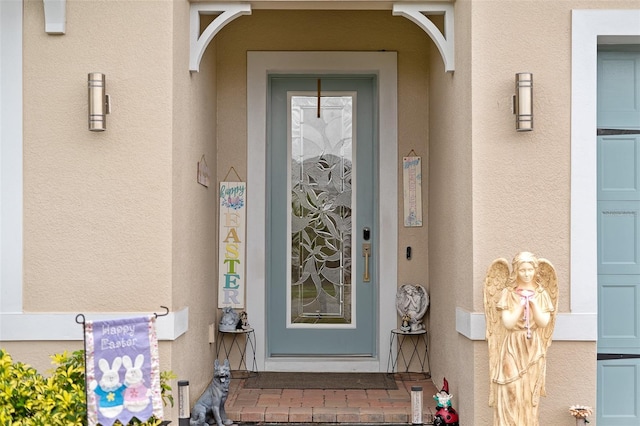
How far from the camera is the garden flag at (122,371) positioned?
3.69 meters

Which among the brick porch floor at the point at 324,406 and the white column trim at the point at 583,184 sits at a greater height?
the white column trim at the point at 583,184

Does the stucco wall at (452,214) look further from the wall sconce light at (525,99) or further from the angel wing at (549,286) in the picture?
the angel wing at (549,286)

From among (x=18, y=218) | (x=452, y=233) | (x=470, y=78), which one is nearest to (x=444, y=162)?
(x=452, y=233)

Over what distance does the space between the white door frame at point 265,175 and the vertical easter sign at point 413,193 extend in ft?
0.30

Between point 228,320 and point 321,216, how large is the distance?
3.92ft

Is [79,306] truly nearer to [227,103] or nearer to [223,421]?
[223,421]

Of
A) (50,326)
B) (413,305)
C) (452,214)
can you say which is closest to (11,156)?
A: (50,326)

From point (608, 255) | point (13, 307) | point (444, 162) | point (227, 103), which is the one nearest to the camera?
point (13, 307)

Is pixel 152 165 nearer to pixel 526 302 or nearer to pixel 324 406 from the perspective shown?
pixel 324 406

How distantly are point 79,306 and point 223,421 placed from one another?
3.98ft

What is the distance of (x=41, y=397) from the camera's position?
11.6 feet

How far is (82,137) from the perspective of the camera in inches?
184

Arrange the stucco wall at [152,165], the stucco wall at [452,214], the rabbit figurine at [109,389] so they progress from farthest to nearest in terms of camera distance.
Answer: the stucco wall at [452,214] → the stucco wall at [152,165] → the rabbit figurine at [109,389]

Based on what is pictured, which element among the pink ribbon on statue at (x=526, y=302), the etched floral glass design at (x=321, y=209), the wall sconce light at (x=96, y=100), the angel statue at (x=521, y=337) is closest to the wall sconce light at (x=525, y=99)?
the angel statue at (x=521, y=337)
